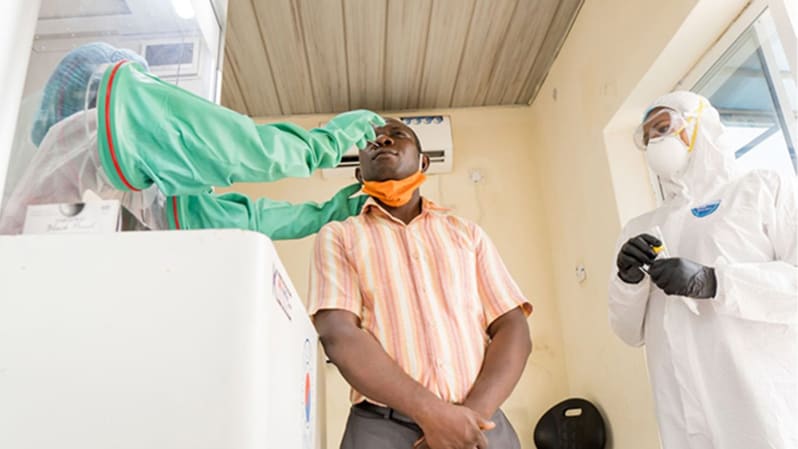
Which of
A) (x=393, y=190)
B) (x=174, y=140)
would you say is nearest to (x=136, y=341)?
(x=174, y=140)

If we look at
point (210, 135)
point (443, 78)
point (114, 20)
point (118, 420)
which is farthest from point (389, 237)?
point (443, 78)

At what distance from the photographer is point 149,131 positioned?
808 mm

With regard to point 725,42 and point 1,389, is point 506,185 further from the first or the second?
point 1,389

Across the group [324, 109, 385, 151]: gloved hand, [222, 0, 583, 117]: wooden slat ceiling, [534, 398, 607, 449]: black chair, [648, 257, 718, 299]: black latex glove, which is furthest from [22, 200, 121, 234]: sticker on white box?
[534, 398, 607, 449]: black chair

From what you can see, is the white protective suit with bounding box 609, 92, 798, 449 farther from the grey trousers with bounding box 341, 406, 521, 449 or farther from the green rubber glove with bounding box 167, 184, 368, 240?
the green rubber glove with bounding box 167, 184, 368, 240

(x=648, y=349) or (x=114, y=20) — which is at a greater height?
(x=114, y=20)

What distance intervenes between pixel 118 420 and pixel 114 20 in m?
0.92

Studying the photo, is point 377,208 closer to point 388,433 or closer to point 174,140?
point 388,433

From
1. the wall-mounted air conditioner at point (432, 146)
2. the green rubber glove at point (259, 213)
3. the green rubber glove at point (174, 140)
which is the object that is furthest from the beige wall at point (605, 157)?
the green rubber glove at point (174, 140)

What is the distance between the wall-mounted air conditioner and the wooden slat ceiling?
13 centimetres

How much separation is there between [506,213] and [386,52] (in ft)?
3.30

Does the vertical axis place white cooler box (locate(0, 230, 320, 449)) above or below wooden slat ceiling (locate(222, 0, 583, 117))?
below

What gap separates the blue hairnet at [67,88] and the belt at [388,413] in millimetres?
784

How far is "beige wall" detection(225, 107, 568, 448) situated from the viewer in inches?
102
